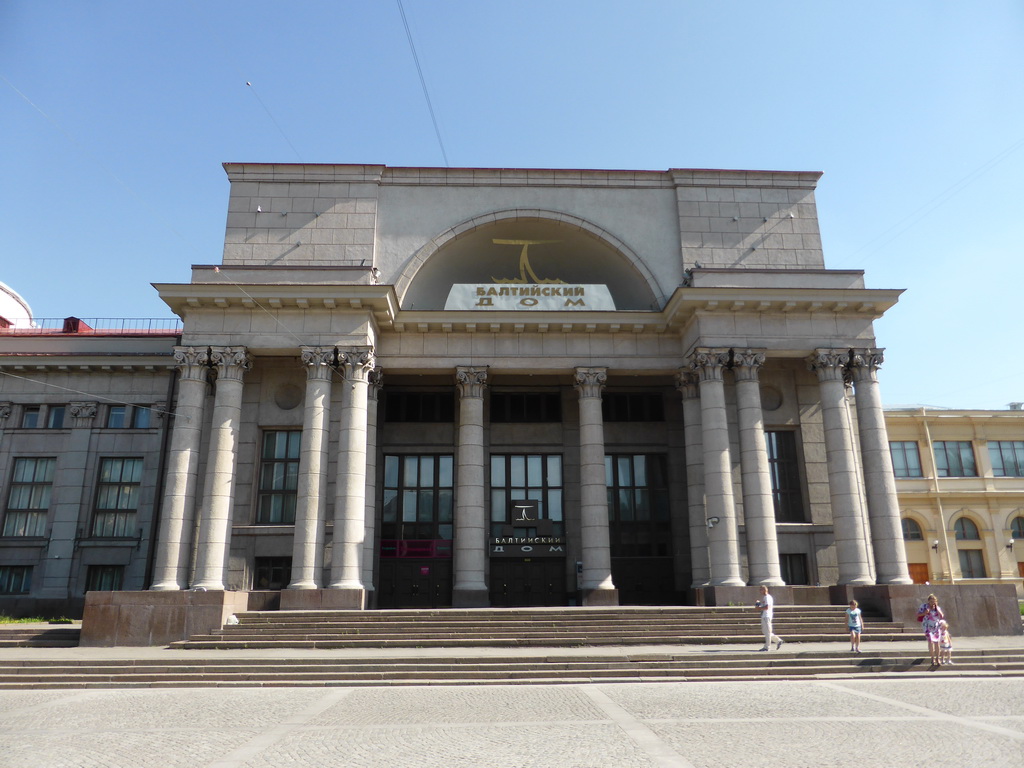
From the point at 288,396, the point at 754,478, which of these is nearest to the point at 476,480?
the point at 288,396

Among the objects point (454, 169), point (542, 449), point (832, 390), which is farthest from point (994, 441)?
point (454, 169)

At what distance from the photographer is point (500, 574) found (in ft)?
111

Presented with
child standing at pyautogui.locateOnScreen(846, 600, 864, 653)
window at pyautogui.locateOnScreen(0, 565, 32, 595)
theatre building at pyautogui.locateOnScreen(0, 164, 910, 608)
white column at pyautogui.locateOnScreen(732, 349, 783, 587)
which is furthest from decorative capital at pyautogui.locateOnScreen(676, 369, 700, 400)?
window at pyautogui.locateOnScreen(0, 565, 32, 595)

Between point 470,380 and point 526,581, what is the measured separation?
389 inches

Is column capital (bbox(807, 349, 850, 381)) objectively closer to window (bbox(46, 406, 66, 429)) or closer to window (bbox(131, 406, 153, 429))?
window (bbox(131, 406, 153, 429))

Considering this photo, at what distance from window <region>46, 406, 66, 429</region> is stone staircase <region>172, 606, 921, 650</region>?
1924cm

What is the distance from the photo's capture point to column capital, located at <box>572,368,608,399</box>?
32.2m

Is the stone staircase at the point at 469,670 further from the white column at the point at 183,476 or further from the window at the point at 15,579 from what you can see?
the window at the point at 15,579

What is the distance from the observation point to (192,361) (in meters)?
29.4

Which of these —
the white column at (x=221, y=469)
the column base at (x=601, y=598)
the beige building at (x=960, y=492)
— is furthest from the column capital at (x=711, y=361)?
the beige building at (x=960, y=492)

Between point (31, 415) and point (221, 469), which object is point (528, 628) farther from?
point (31, 415)

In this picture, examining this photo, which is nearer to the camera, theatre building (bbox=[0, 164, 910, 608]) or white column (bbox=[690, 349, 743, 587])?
white column (bbox=[690, 349, 743, 587])

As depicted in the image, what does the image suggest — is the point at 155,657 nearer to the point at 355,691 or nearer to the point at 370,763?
the point at 355,691

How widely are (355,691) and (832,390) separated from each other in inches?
897
